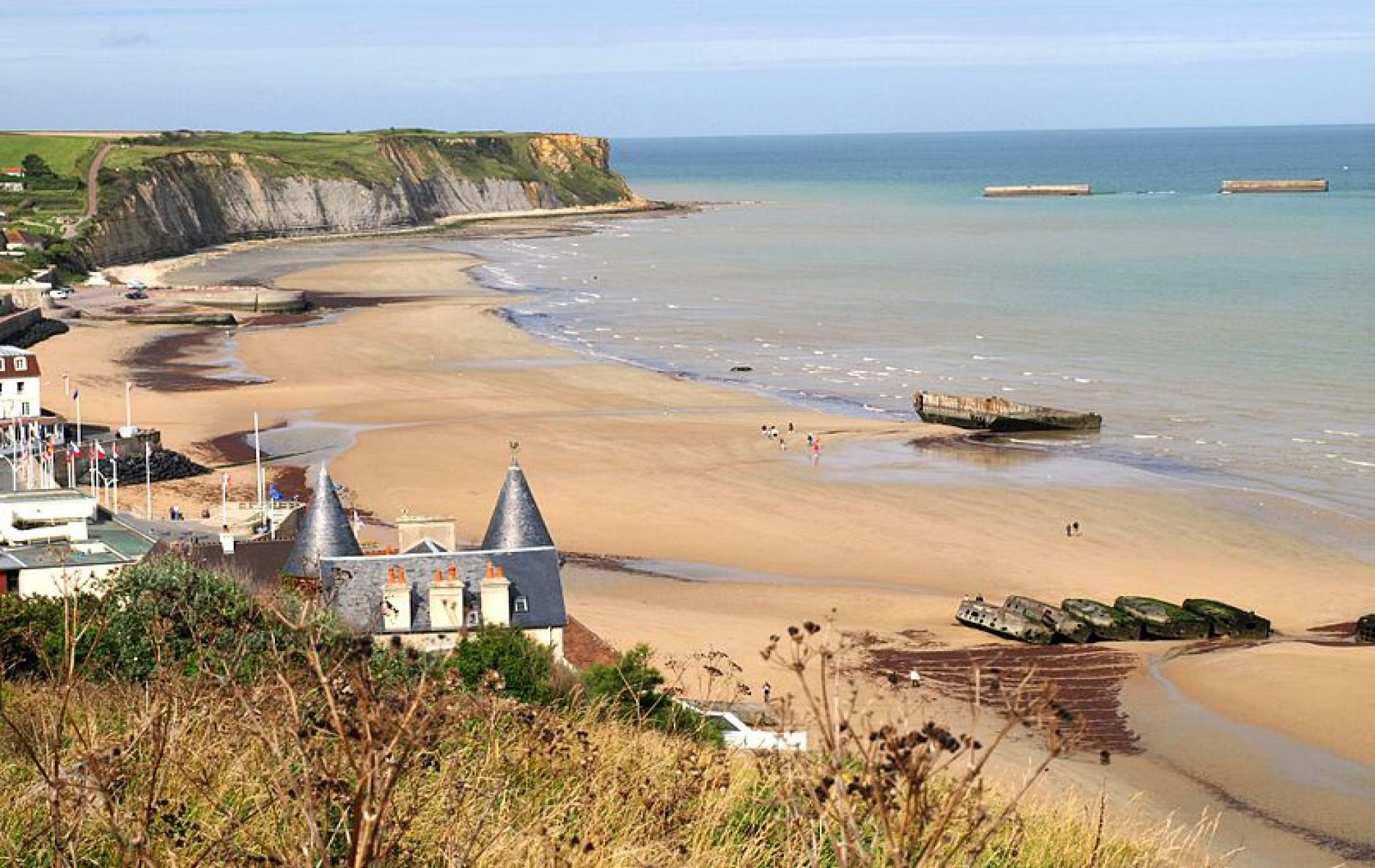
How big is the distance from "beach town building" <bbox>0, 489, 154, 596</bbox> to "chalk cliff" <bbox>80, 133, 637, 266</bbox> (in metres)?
87.4

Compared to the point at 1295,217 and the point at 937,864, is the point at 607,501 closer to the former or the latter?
the point at 937,864

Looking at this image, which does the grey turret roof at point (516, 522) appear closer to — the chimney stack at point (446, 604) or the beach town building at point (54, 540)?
the chimney stack at point (446, 604)

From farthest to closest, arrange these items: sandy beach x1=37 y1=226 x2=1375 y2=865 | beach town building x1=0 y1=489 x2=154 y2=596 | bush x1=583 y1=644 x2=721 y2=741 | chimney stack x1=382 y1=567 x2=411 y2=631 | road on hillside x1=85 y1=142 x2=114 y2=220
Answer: road on hillside x1=85 y1=142 x2=114 y2=220 < sandy beach x1=37 y1=226 x2=1375 y2=865 < beach town building x1=0 y1=489 x2=154 y2=596 < chimney stack x1=382 y1=567 x2=411 y2=631 < bush x1=583 y1=644 x2=721 y2=741

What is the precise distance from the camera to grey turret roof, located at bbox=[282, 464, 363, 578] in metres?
23.8

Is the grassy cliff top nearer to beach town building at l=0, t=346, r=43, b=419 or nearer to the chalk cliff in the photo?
the chalk cliff

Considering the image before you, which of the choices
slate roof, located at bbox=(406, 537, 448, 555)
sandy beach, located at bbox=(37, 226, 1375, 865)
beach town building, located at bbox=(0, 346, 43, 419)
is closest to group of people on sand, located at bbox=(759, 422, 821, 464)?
sandy beach, located at bbox=(37, 226, 1375, 865)

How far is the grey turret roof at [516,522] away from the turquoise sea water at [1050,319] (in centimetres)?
2297

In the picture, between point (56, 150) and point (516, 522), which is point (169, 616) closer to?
point (516, 522)

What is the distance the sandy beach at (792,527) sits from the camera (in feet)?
80.5

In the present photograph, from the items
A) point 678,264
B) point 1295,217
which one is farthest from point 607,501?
point 1295,217

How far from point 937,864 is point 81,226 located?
381 feet

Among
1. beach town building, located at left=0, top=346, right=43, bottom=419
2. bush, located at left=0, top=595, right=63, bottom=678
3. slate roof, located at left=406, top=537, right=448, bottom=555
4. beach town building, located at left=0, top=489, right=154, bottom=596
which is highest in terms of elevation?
bush, located at left=0, top=595, right=63, bottom=678

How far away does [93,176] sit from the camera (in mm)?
131875

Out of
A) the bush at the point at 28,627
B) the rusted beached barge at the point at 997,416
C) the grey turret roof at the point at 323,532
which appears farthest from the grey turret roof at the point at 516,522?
the rusted beached barge at the point at 997,416
